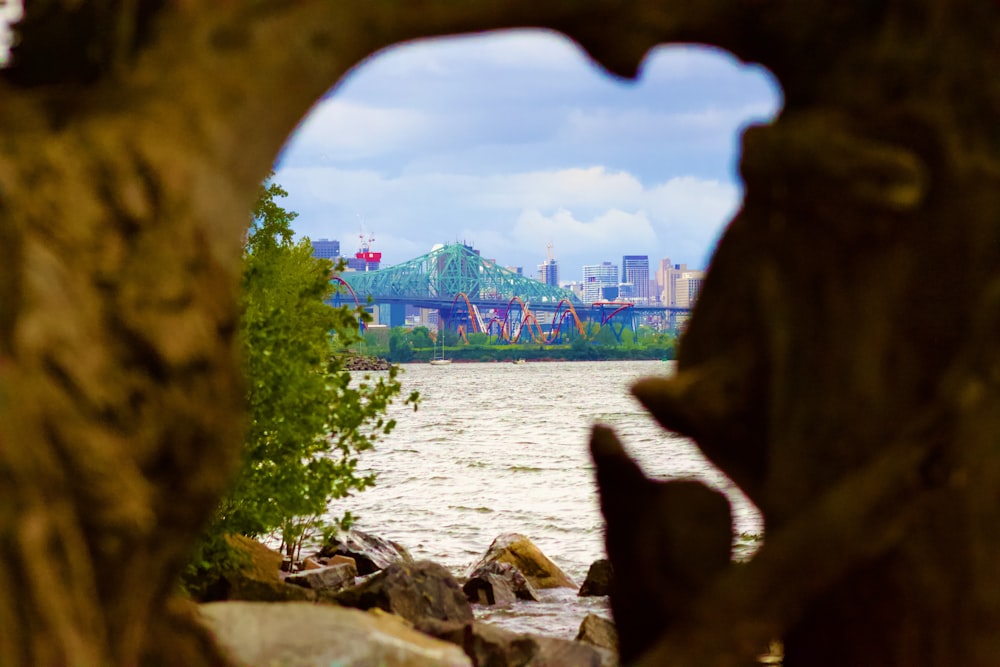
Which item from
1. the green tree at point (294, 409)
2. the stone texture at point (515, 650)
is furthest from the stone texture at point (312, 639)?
the green tree at point (294, 409)

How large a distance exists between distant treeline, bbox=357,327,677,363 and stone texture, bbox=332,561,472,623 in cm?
8225

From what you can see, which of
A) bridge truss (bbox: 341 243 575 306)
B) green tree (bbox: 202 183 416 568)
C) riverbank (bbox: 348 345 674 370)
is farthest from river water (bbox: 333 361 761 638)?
bridge truss (bbox: 341 243 575 306)

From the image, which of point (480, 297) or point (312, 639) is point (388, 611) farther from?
point (480, 297)

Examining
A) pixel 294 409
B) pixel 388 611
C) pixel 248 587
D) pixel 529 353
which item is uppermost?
pixel 294 409

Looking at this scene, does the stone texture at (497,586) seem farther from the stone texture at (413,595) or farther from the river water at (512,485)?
the stone texture at (413,595)

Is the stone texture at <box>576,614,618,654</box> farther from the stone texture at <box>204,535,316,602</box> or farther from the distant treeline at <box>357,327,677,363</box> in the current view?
the distant treeline at <box>357,327,677,363</box>

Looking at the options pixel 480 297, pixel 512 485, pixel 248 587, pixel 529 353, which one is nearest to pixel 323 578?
pixel 248 587

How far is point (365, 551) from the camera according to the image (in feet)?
47.9

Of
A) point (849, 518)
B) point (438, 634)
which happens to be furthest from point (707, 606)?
point (438, 634)

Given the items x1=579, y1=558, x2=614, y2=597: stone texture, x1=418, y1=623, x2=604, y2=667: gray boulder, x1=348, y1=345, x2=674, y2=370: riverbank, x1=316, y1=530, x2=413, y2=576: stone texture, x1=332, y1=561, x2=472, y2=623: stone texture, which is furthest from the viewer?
x1=348, y1=345, x2=674, y2=370: riverbank

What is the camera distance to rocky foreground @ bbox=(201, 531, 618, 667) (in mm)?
4293

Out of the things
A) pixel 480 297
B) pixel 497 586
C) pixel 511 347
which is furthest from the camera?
pixel 480 297

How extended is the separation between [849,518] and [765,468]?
45cm

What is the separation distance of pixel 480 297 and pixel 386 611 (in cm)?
11505
